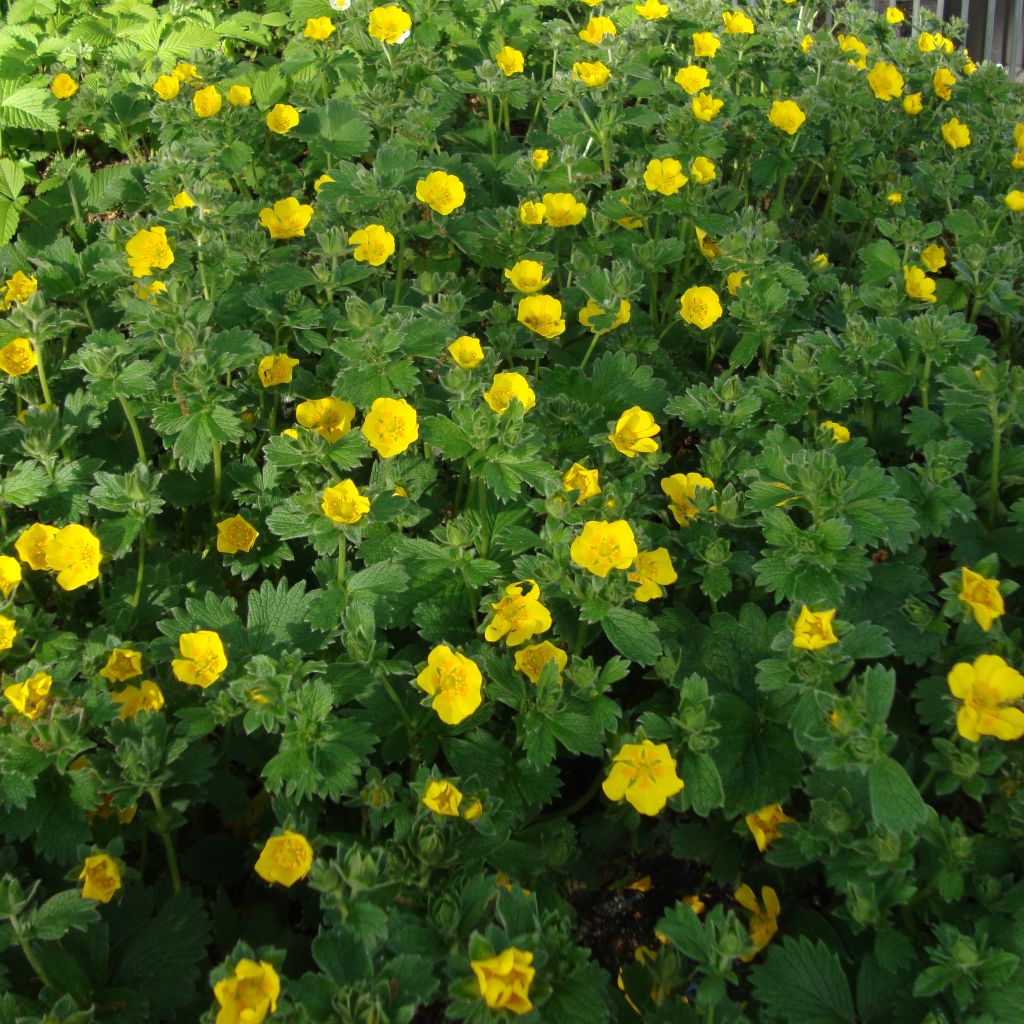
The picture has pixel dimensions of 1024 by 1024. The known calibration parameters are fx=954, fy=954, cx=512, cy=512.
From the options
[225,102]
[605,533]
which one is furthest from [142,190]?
[605,533]

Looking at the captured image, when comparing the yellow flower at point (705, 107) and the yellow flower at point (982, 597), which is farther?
the yellow flower at point (705, 107)

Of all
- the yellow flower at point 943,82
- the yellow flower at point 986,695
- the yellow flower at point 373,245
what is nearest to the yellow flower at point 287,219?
the yellow flower at point 373,245

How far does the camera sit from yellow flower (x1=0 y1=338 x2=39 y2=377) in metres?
2.51

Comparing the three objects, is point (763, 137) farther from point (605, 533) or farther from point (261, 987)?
point (261, 987)

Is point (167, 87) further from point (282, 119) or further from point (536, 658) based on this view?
point (536, 658)

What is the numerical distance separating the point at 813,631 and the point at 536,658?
1.83 ft

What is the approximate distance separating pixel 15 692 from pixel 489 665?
88 cm

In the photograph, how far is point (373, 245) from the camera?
268cm

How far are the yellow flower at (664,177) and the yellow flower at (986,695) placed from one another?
1896 mm

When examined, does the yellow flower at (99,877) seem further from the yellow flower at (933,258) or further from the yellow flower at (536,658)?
the yellow flower at (933,258)

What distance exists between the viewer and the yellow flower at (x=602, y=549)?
76.5 inches

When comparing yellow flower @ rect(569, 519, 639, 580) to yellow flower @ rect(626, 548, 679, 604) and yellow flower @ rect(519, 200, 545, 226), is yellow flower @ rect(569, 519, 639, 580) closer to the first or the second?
yellow flower @ rect(626, 548, 679, 604)

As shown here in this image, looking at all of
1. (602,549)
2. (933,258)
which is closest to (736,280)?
(933,258)

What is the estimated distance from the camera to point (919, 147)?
3.79m
